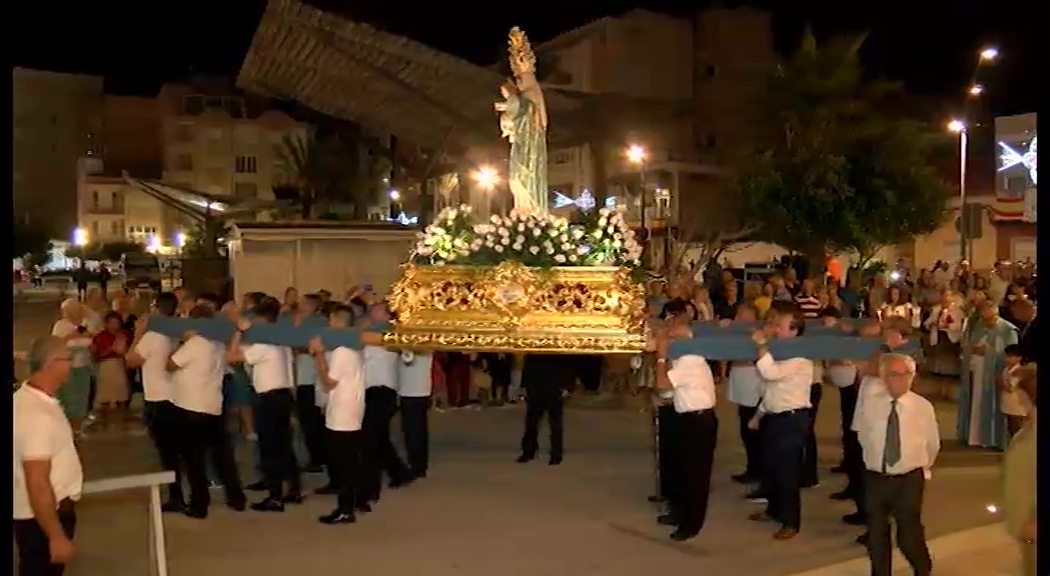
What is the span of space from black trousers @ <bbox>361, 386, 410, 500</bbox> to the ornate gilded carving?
3.10 feet

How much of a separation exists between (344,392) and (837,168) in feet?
53.4

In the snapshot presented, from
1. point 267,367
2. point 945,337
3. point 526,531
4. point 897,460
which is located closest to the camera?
point 897,460

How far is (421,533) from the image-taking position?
305 inches

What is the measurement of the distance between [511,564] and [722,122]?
2756 centimetres

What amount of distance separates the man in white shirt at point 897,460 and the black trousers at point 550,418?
4132mm

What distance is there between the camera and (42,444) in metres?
4.73

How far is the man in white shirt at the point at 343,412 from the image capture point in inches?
310

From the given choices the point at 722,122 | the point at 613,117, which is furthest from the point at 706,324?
the point at 722,122

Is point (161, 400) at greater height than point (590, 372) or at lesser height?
greater

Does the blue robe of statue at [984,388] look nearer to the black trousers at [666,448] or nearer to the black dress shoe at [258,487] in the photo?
the black trousers at [666,448]

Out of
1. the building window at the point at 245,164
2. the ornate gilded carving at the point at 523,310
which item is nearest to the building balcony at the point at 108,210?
the building window at the point at 245,164

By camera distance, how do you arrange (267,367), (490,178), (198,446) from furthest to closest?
(490,178), (267,367), (198,446)

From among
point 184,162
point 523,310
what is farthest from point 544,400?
point 184,162

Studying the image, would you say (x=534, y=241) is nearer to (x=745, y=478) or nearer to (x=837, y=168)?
(x=745, y=478)
